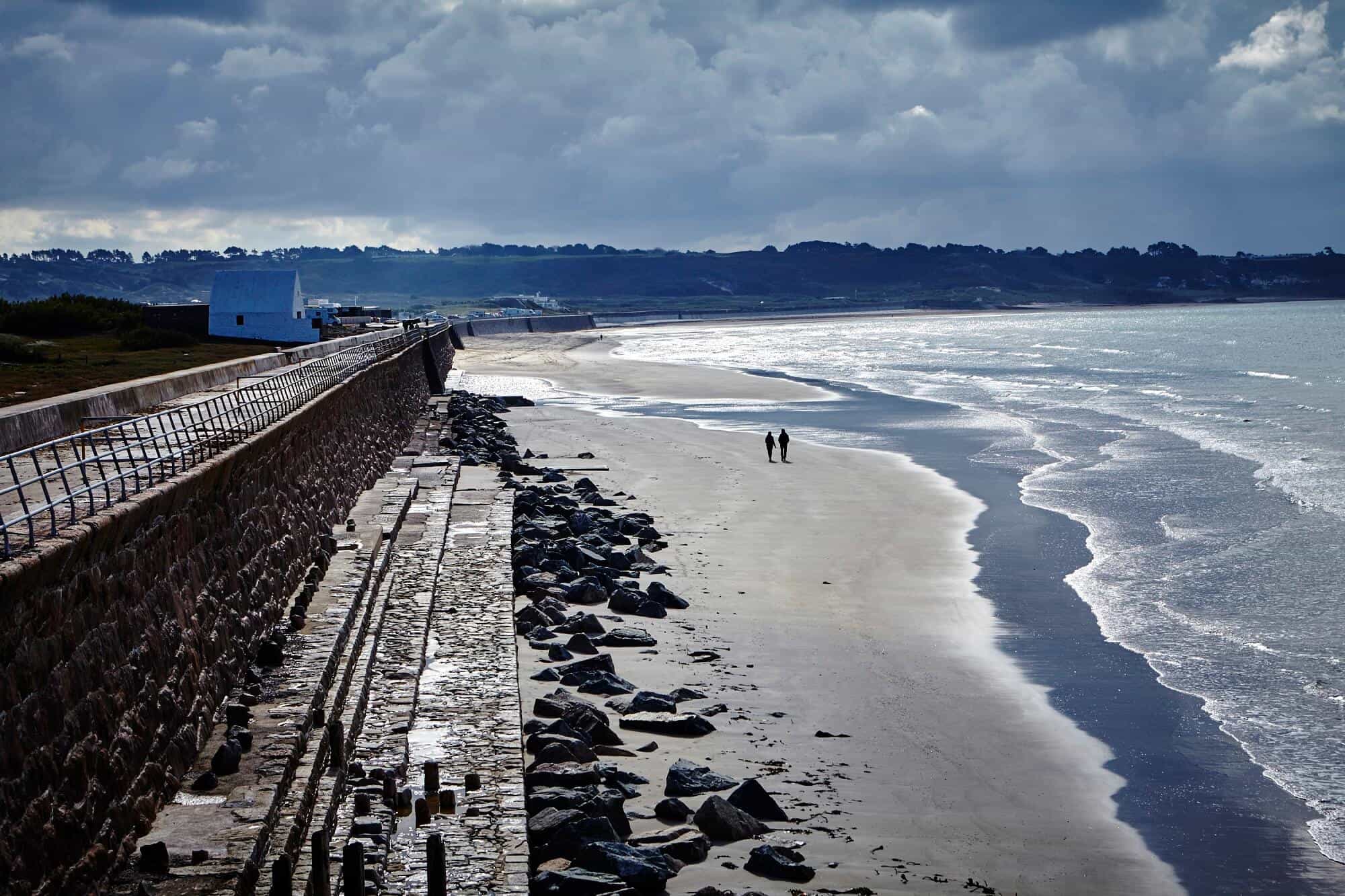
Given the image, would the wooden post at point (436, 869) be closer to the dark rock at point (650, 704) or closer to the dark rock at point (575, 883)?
the dark rock at point (575, 883)

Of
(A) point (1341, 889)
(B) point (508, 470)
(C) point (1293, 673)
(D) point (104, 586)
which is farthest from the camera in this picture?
(B) point (508, 470)

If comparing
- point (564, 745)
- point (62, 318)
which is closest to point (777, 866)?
point (564, 745)

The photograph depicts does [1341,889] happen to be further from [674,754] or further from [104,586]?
[104,586]

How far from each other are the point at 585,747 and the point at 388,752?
169 centimetres

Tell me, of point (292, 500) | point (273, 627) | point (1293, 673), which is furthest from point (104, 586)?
point (1293, 673)

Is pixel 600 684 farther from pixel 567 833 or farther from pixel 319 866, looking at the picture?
pixel 319 866

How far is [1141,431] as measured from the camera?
39375mm

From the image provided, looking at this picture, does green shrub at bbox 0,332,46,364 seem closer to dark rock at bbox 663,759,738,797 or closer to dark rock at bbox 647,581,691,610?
dark rock at bbox 647,581,691,610

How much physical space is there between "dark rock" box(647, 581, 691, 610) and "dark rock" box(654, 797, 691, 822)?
6779mm

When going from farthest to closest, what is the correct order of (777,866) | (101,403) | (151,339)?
(151,339) < (101,403) < (777,866)

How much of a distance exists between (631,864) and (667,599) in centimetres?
819

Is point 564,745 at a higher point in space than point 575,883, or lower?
higher

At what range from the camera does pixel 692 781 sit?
10227 millimetres

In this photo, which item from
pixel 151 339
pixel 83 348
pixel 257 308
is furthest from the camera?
pixel 257 308
